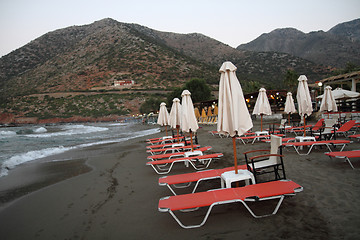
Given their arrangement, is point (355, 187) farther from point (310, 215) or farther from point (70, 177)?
point (70, 177)

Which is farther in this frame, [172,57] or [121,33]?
[121,33]

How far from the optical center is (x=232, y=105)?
3680 millimetres

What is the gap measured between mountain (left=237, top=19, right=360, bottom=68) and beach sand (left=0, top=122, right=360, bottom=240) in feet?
219

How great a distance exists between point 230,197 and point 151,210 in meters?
1.47

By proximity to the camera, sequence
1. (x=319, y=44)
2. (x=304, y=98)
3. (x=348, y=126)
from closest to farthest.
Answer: (x=304, y=98), (x=348, y=126), (x=319, y=44)

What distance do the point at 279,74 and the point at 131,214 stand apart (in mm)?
64337

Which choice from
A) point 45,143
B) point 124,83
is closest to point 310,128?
point 45,143

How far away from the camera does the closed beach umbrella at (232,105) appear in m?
3.68

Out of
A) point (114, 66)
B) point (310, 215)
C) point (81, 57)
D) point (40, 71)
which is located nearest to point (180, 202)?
point (310, 215)

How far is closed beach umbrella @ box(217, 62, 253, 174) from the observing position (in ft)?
12.1

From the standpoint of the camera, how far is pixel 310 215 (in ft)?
10.00

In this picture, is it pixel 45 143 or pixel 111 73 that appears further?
pixel 111 73

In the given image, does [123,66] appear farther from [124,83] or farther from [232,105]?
[232,105]

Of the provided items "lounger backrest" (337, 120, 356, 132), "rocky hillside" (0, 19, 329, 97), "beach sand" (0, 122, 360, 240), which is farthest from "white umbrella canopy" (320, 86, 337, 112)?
"rocky hillside" (0, 19, 329, 97)
